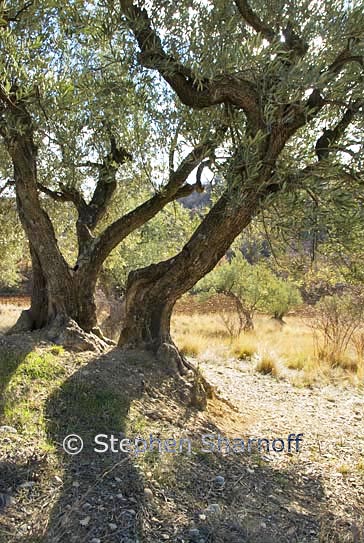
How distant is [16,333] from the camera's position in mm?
6512

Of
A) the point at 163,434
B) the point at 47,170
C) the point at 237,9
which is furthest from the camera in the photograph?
the point at 47,170

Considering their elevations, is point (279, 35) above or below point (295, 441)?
above

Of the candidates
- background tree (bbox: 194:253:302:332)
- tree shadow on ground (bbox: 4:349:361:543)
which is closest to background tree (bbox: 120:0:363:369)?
tree shadow on ground (bbox: 4:349:361:543)

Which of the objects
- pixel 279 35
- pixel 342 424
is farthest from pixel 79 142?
pixel 342 424

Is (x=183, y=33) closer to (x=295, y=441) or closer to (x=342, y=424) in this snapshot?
(x=295, y=441)

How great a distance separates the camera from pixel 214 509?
12.0 ft

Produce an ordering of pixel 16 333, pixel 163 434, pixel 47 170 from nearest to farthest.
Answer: pixel 163 434
pixel 16 333
pixel 47 170

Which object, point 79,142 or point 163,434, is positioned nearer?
point 163,434

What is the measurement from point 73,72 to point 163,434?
15.2 feet

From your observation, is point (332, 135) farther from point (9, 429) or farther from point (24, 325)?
point (24, 325)

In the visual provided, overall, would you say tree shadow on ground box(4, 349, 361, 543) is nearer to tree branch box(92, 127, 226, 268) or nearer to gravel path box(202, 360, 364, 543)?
gravel path box(202, 360, 364, 543)

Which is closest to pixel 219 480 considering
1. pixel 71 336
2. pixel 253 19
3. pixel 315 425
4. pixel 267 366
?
pixel 315 425

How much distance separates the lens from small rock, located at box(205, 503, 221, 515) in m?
3.61

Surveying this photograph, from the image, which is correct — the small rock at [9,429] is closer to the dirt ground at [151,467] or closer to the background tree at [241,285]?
the dirt ground at [151,467]
